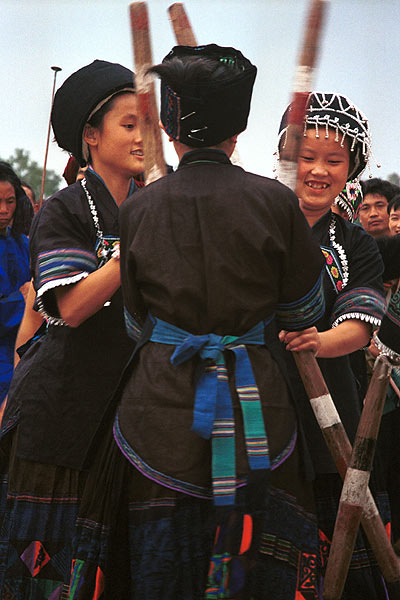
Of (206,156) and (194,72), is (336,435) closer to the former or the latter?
(206,156)

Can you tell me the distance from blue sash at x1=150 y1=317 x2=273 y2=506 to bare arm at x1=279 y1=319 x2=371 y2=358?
0.81 ft

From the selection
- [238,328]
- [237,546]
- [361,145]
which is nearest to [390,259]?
[361,145]

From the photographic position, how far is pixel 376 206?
5.80m

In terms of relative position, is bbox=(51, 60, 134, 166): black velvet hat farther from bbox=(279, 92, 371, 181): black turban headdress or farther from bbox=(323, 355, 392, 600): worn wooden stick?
bbox=(323, 355, 392, 600): worn wooden stick

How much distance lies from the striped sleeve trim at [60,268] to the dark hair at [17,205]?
2.94 meters

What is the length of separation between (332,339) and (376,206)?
3.59m

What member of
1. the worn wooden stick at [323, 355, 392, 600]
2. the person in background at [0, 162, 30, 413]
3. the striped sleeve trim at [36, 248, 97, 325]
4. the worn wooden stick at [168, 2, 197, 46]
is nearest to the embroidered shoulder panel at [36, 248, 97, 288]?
the striped sleeve trim at [36, 248, 97, 325]

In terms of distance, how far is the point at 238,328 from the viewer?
6.43 ft

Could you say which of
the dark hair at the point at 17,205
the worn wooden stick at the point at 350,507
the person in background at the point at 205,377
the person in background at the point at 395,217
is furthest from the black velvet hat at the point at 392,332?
the dark hair at the point at 17,205

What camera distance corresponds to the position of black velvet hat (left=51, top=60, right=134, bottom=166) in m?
2.73

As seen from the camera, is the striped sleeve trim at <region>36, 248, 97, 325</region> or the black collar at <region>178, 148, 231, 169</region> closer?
the black collar at <region>178, 148, 231, 169</region>

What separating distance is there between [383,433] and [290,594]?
197cm

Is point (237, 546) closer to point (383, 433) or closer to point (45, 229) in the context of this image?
point (45, 229)

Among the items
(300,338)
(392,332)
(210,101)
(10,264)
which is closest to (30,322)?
(300,338)
